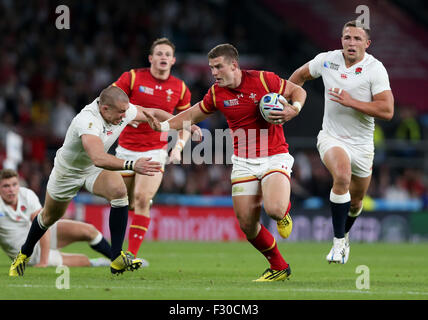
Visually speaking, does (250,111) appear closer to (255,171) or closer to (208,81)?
(255,171)

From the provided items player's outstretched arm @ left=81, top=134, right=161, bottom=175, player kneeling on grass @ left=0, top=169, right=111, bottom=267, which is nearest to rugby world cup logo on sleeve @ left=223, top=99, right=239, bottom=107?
player's outstretched arm @ left=81, top=134, right=161, bottom=175

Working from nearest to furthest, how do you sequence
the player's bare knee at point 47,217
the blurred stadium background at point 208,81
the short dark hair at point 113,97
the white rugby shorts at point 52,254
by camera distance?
the short dark hair at point 113,97, the player's bare knee at point 47,217, the white rugby shorts at point 52,254, the blurred stadium background at point 208,81

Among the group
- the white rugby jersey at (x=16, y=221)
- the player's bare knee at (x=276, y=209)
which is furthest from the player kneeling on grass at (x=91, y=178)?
the player's bare knee at (x=276, y=209)

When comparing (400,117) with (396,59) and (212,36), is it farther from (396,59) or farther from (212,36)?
(212,36)

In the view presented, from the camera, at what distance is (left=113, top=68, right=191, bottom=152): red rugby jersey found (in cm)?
1155

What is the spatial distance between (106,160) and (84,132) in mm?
512

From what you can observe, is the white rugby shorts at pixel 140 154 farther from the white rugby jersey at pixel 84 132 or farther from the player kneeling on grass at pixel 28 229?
the white rugby jersey at pixel 84 132

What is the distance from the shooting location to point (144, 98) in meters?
11.6

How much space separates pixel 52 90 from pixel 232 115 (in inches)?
514

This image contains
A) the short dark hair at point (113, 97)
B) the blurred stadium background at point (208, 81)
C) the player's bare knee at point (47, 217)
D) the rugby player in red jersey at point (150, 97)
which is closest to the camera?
the short dark hair at point (113, 97)

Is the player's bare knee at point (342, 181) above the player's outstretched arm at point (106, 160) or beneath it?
beneath

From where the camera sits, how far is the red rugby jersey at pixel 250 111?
934 cm

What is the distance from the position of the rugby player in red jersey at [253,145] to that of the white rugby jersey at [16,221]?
9.66 ft
